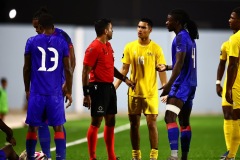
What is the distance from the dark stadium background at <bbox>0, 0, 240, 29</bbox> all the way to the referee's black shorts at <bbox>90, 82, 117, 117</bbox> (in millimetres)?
22026

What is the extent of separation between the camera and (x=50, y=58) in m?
10.5

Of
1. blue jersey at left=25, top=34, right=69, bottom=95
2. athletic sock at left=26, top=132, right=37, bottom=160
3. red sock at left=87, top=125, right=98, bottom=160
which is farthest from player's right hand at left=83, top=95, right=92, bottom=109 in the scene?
athletic sock at left=26, top=132, right=37, bottom=160

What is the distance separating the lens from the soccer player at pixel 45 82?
412 inches

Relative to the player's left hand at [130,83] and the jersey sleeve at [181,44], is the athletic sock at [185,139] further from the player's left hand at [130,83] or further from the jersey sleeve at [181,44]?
the jersey sleeve at [181,44]

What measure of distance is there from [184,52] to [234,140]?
1.92 m

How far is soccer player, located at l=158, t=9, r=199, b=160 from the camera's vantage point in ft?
36.2

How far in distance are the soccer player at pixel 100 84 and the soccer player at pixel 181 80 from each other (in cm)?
89

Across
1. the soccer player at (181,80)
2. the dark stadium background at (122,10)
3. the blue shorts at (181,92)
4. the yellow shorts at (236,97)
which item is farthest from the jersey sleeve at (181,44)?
the dark stadium background at (122,10)

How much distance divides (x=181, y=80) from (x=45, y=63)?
2.26 m

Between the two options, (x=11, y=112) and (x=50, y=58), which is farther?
(x=11, y=112)

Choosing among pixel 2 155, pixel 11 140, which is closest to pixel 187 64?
pixel 11 140

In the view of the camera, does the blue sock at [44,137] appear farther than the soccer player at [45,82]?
Yes

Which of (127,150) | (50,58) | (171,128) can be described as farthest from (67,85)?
(127,150)

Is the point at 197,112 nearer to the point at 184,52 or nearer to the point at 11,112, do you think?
the point at 11,112
